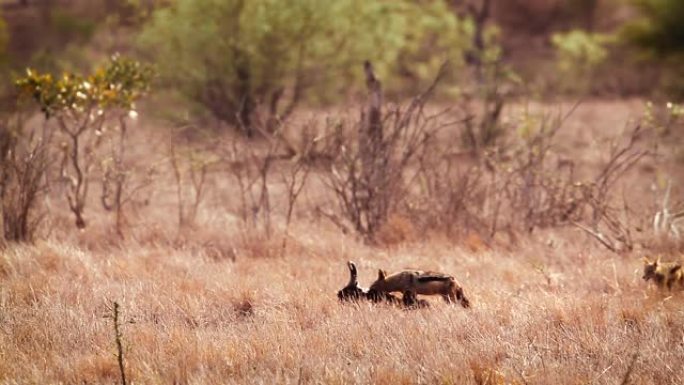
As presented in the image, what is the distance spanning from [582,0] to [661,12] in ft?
42.0

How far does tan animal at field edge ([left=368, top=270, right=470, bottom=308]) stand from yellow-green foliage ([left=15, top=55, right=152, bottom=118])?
423cm

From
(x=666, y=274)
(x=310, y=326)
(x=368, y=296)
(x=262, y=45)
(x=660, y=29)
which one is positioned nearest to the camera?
(x=310, y=326)

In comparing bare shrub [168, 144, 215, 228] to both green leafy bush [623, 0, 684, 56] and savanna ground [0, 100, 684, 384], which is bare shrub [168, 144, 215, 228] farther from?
green leafy bush [623, 0, 684, 56]

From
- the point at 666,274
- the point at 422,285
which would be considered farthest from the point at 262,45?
the point at 666,274

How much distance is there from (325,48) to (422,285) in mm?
13186

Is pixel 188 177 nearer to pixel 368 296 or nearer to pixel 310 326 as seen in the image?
pixel 368 296

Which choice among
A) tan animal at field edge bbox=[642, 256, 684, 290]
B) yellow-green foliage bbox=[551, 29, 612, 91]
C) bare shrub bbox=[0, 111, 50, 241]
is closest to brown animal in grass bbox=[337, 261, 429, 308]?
tan animal at field edge bbox=[642, 256, 684, 290]

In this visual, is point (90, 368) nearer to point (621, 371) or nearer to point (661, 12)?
point (621, 371)

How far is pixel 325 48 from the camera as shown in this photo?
717 inches

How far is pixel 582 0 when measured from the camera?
121 feet

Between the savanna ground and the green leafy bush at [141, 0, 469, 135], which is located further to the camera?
the green leafy bush at [141, 0, 469, 135]

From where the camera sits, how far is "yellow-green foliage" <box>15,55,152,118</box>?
8.47 meters

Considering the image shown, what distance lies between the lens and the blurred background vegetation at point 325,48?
17.4 m

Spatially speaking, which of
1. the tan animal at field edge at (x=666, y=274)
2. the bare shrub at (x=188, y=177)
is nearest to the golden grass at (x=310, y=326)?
the tan animal at field edge at (x=666, y=274)
